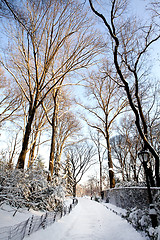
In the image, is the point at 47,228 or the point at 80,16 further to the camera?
the point at 80,16

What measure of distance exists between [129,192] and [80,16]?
36.3ft

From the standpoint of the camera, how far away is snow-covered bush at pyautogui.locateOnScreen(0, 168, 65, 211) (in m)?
4.29

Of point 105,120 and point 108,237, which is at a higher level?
point 105,120

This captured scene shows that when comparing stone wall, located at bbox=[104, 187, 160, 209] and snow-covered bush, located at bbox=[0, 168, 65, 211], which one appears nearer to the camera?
snow-covered bush, located at bbox=[0, 168, 65, 211]

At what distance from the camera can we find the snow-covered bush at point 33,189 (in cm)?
429

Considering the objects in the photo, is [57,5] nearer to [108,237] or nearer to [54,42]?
[54,42]

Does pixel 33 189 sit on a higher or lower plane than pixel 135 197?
higher

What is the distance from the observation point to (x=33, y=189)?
611cm

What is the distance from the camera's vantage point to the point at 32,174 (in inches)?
217

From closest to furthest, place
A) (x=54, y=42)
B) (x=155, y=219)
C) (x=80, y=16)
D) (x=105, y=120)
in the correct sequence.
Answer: (x=155, y=219) → (x=80, y=16) → (x=54, y=42) → (x=105, y=120)

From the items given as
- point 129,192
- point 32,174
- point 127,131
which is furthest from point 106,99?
point 32,174

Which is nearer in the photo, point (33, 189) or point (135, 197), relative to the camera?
point (33, 189)

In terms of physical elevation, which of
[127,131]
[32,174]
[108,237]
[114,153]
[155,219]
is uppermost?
[127,131]

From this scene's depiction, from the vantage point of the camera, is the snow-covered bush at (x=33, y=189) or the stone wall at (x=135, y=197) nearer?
the snow-covered bush at (x=33, y=189)
